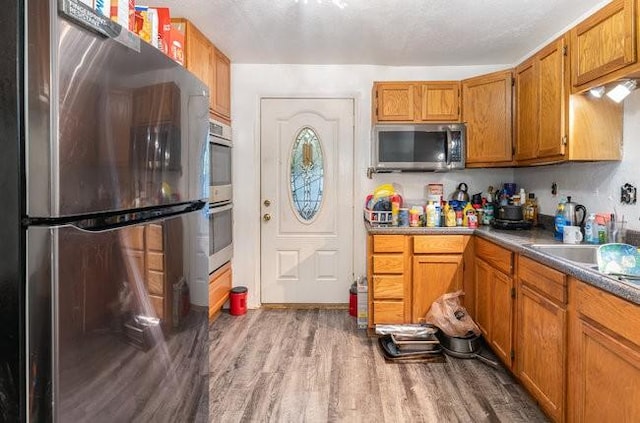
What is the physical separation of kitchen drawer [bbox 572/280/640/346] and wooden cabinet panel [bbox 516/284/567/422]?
166 mm

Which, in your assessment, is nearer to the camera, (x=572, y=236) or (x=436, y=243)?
(x=572, y=236)

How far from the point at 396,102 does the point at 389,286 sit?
5.06 ft

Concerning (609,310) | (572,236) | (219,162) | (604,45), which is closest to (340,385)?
(609,310)

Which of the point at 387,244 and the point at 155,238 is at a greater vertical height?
the point at 155,238

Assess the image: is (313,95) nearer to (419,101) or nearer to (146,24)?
(419,101)

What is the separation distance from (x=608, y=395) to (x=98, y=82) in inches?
74.3

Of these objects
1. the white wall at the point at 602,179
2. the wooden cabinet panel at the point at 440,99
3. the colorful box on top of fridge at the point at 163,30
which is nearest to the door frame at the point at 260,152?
the wooden cabinet panel at the point at 440,99

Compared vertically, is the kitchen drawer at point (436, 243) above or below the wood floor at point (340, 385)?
above

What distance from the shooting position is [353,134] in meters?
3.72

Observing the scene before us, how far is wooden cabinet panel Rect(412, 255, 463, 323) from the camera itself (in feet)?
9.82

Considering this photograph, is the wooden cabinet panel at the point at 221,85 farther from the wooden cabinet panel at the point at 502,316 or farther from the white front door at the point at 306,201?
the wooden cabinet panel at the point at 502,316

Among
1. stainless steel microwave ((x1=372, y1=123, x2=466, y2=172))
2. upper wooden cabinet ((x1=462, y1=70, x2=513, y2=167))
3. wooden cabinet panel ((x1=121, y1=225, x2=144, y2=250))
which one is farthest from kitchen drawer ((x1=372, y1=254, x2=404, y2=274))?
wooden cabinet panel ((x1=121, y1=225, x2=144, y2=250))

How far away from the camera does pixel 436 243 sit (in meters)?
2.99

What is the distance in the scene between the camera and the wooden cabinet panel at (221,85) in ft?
10.4
